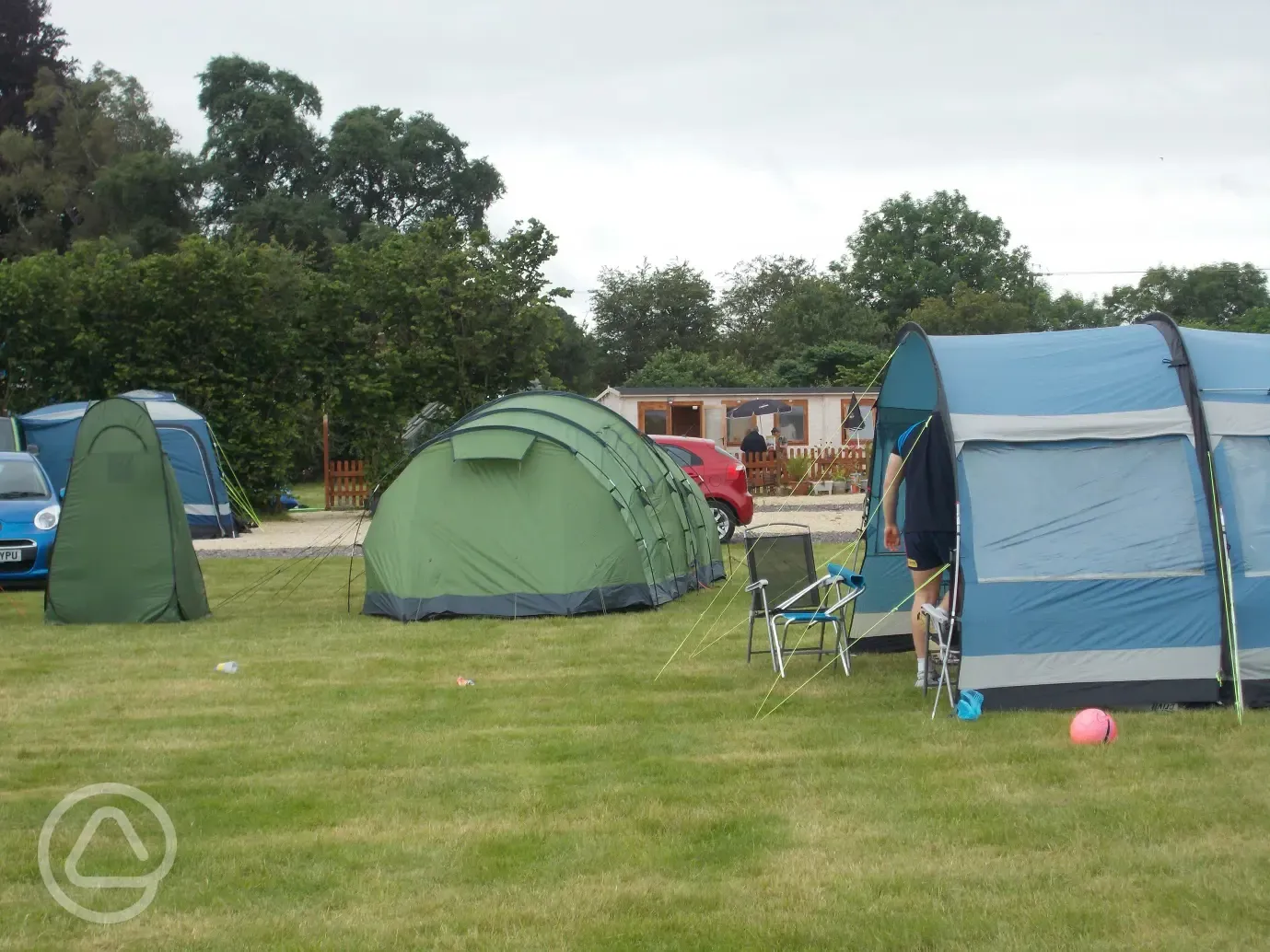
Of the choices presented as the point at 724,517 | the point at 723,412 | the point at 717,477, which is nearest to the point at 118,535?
the point at 717,477

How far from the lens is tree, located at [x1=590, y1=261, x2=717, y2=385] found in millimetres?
60406

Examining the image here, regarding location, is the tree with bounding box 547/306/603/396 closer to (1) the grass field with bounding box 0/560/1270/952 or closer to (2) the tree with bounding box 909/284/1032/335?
(2) the tree with bounding box 909/284/1032/335

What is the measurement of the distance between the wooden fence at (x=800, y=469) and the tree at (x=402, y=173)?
2493 cm

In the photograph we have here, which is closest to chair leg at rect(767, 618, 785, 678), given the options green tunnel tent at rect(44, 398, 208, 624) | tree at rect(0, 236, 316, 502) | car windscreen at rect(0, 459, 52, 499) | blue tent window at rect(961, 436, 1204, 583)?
blue tent window at rect(961, 436, 1204, 583)

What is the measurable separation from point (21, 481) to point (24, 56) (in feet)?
121

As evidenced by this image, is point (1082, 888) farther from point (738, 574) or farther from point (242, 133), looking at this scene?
point (242, 133)

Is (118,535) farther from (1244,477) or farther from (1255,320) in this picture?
(1255,320)

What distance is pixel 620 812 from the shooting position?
604cm

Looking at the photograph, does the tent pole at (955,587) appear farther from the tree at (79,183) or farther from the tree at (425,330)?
the tree at (79,183)

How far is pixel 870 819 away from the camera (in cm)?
586

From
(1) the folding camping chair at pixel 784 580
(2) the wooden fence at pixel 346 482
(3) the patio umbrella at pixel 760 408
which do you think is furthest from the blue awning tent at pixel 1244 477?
(3) the patio umbrella at pixel 760 408

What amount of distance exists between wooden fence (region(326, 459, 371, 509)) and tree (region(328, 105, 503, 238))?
2596cm

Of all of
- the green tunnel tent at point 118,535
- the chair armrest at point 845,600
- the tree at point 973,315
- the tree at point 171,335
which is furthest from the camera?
the tree at point 973,315

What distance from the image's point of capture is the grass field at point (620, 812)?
4711mm
